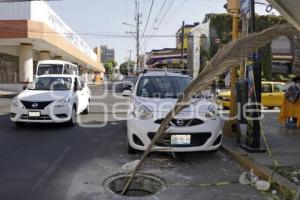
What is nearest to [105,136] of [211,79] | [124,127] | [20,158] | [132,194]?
[124,127]

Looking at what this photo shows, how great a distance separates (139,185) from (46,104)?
242 inches

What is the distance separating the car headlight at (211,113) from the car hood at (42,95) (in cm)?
543

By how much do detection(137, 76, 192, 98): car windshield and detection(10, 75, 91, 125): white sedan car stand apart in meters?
3.47

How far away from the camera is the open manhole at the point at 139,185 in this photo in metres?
6.30

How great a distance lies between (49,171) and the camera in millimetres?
7066

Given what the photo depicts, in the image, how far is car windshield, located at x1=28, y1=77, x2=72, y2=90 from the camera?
1330 centimetres

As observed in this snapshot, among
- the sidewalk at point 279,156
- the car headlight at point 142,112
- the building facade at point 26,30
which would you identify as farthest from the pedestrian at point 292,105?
the building facade at point 26,30

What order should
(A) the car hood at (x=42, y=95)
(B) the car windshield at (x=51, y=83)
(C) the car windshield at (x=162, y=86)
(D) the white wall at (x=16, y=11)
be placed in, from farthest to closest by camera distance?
(D) the white wall at (x=16, y=11), (B) the car windshield at (x=51, y=83), (A) the car hood at (x=42, y=95), (C) the car windshield at (x=162, y=86)

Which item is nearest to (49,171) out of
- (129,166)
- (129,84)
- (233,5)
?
(129,166)

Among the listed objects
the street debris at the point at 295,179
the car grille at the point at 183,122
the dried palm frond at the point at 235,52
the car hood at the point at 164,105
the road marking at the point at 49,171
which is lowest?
the road marking at the point at 49,171

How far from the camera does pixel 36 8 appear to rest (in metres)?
32.9

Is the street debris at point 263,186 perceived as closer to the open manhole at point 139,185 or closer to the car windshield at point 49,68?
the open manhole at point 139,185

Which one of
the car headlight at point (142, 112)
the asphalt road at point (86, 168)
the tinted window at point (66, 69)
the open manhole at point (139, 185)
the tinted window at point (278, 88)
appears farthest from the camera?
the tinted window at point (66, 69)

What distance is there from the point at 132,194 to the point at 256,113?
324cm
